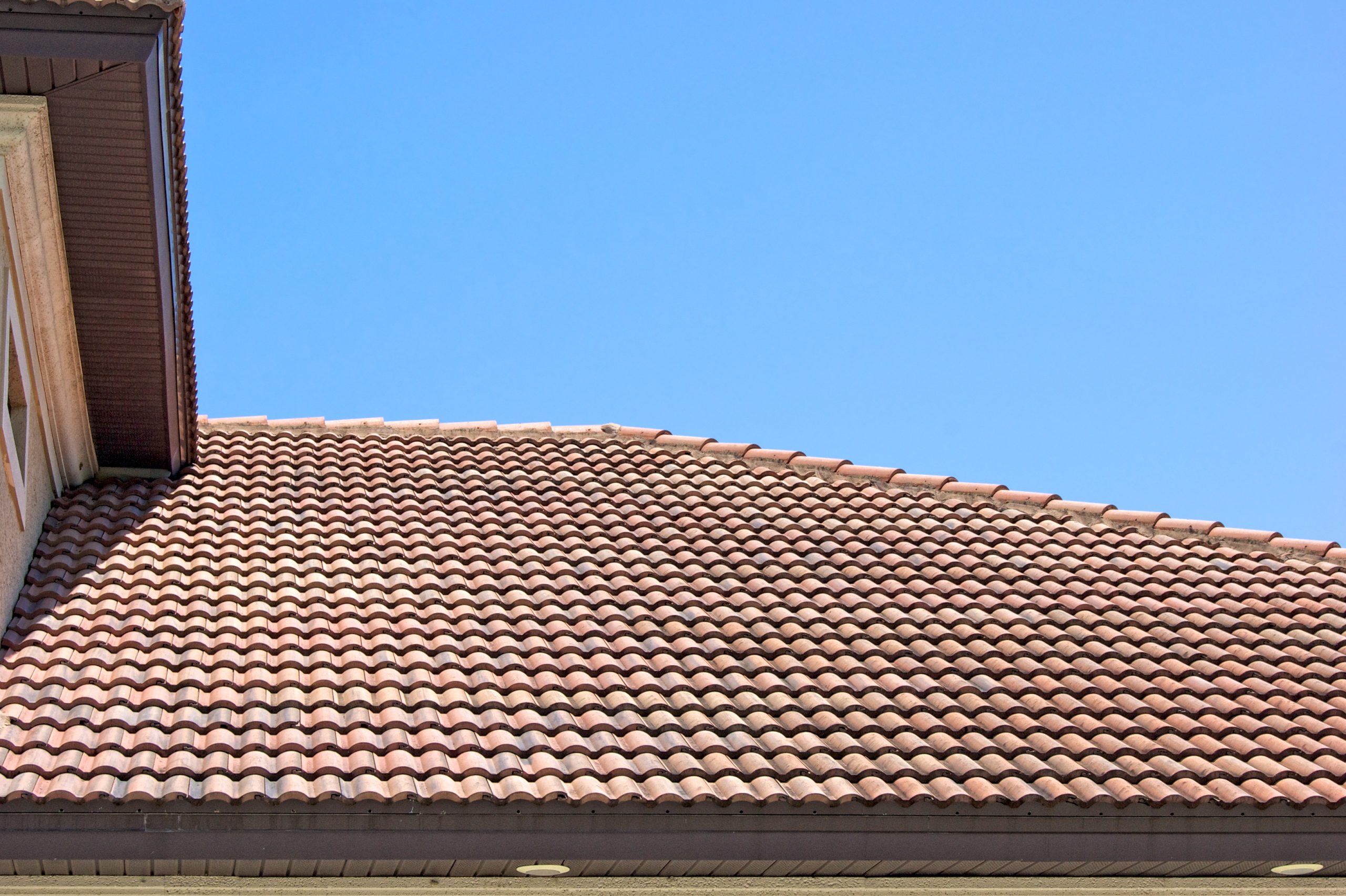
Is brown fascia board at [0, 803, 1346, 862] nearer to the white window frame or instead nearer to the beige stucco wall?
the beige stucco wall

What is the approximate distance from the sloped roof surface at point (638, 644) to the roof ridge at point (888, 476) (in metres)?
0.07

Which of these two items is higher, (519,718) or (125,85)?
(125,85)

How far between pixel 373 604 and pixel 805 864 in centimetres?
307

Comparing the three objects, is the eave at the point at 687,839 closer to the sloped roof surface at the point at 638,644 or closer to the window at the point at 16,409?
the sloped roof surface at the point at 638,644

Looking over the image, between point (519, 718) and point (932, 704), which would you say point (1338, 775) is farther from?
point (519, 718)

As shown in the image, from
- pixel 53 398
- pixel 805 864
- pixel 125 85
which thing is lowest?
pixel 805 864

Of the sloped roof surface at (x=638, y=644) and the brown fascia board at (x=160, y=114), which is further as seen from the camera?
the brown fascia board at (x=160, y=114)

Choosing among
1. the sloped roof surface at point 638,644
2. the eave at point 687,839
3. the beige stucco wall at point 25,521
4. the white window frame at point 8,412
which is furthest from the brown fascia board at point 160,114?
the eave at point 687,839

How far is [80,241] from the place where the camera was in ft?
27.3

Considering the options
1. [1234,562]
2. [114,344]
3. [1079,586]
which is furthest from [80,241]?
[1234,562]

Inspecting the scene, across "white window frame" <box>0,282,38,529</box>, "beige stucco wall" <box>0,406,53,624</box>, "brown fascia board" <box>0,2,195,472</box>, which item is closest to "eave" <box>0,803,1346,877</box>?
"beige stucco wall" <box>0,406,53,624</box>

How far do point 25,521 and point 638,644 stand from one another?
12.1 ft

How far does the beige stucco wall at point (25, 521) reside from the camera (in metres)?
7.47

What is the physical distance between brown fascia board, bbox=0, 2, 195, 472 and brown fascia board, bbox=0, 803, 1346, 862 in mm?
3826
